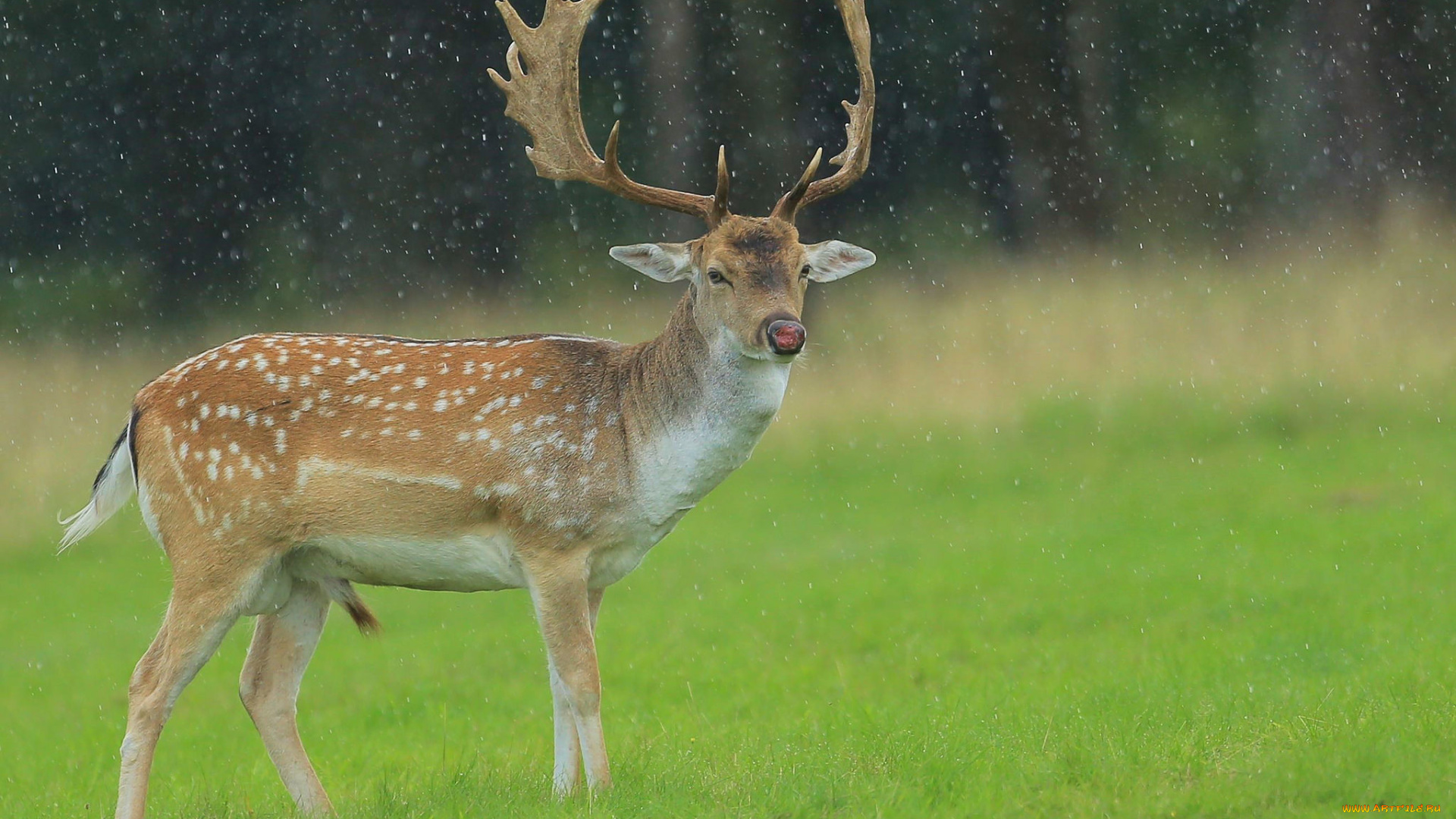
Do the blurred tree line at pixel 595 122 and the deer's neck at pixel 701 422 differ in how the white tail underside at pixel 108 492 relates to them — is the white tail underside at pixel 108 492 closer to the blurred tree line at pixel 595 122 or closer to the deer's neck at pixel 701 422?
the deer's neck at pixel 701 422

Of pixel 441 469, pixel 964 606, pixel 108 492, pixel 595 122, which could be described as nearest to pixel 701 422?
pixel 441 469

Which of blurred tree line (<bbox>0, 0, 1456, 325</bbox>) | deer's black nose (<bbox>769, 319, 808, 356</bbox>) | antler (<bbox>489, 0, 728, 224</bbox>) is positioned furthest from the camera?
blurred tree line (<bbox>0, 0, 1456, 325</bbox>)

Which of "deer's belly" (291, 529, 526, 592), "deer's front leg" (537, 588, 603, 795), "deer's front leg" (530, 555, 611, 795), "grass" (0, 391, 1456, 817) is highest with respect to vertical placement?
"deer's belly" (291, 529, 526, 592)

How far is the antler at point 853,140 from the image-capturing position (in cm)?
658

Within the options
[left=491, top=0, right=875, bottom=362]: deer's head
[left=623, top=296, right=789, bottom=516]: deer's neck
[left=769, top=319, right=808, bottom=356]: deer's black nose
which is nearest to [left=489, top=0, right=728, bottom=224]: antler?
[left=491, top=0, right=875, bottom=362]: deer's head

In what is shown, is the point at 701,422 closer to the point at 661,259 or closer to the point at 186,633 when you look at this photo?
the point at 661,259

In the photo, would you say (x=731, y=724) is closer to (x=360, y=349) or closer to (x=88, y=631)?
(x=360, y=349)

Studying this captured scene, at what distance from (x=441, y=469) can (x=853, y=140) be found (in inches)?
83.5

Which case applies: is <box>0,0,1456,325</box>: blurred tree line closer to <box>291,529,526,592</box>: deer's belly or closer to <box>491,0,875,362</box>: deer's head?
<box>491,0,875,362</box>: deer's head

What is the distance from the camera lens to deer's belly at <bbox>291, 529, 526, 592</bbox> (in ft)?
20.3

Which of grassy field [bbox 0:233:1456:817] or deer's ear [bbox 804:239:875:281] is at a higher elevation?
deer's ear [bbox 804:239:875:281]

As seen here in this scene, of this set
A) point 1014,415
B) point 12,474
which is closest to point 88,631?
point 12,474

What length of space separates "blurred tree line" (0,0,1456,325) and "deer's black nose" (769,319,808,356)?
17.0 meters

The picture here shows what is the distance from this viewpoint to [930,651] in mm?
9719
